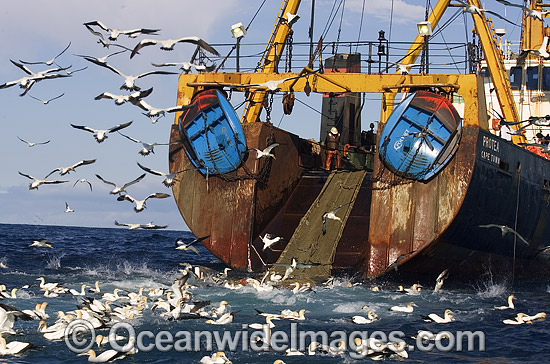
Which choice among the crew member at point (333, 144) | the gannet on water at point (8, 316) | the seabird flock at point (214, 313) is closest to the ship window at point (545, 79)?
the crew member at point (333, 144)

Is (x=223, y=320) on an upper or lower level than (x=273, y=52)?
lower

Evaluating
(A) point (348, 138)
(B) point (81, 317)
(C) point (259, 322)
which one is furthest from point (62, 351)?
(A) point (348, 138)

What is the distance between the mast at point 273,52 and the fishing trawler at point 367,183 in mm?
43

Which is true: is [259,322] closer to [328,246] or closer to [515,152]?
[328,246]

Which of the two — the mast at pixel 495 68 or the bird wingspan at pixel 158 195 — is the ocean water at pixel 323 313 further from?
the mast at pixel 495 68

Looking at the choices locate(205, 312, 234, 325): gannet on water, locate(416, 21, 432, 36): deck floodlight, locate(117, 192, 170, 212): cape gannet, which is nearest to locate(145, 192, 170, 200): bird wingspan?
locate(117, 192, 170, 212): cape gannet

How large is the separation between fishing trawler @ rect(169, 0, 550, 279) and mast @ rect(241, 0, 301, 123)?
0.04 m

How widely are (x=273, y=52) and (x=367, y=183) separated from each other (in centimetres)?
483

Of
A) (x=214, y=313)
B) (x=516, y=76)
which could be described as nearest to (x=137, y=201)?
(x=214, y=313)

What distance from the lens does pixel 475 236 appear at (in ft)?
71.6

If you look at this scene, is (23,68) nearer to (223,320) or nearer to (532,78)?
(223,320)

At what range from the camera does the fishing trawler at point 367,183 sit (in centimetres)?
2053

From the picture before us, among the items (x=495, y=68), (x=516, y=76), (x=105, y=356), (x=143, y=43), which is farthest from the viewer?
(x=516, y=76)

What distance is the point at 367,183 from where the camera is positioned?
25594mm
